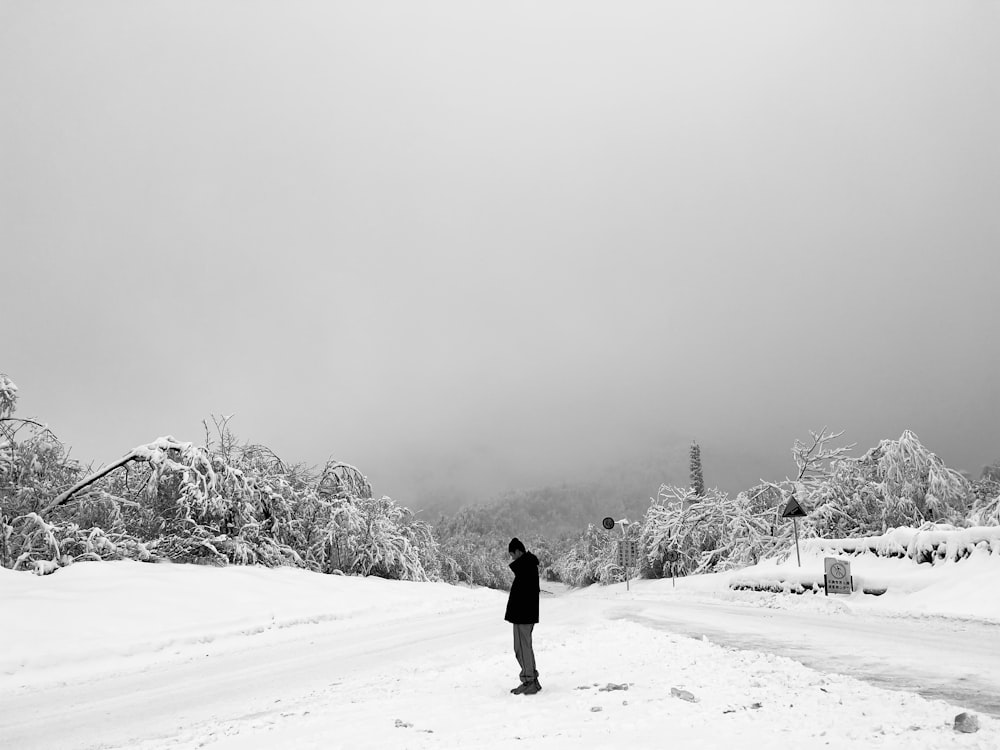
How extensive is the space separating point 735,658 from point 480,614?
40.5 feet

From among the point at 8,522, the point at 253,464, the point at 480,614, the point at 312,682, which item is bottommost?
the point at 480,614

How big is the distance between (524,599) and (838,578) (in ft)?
51.9

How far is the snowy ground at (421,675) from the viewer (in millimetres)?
5281

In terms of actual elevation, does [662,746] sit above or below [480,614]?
above

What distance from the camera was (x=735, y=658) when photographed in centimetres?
835

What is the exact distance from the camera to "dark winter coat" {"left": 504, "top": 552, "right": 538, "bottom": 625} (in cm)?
733

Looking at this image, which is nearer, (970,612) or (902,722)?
(902,722)

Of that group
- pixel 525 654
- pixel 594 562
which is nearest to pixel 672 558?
pixel 594 562

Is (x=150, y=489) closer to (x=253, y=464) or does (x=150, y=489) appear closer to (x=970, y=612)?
(x=253, y=464)

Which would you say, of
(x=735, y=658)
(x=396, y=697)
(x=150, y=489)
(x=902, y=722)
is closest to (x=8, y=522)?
(x=150, y=489)

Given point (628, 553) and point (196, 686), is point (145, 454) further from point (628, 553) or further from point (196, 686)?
point (628, 553)

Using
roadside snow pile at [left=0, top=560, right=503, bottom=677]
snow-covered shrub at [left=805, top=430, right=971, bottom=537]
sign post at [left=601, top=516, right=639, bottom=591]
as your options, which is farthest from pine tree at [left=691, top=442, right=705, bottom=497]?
roadside snow pile at [left=0, top=560, right=503, bottom=677]

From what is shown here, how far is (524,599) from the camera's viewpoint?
24.2 feet

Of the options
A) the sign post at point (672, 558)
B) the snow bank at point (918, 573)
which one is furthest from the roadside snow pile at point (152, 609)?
the sign post at point (672, 558)
